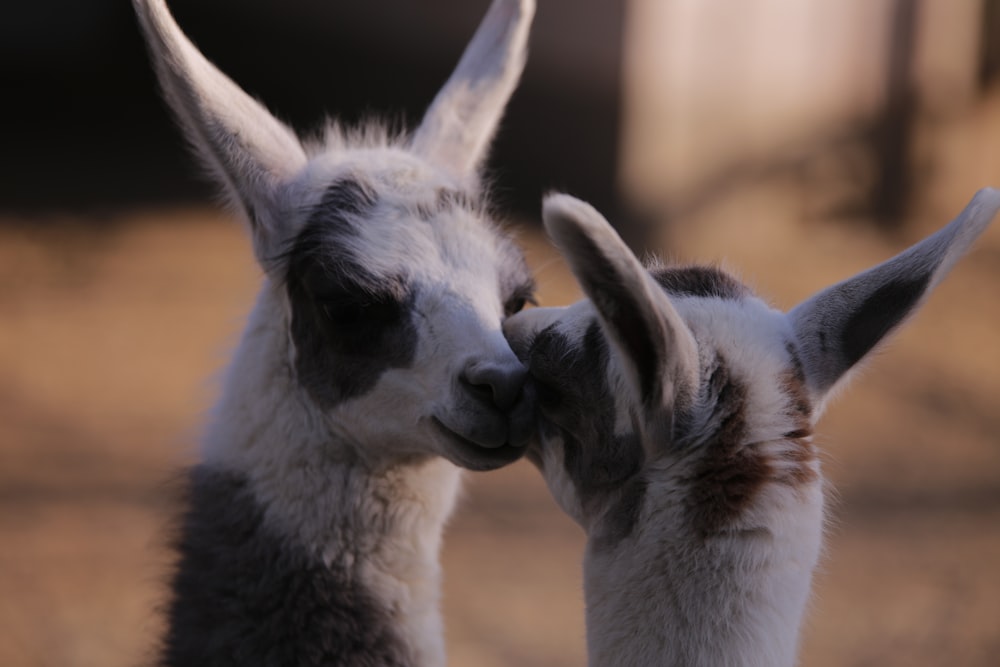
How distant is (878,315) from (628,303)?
0.53 metres

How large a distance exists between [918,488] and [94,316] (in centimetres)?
428

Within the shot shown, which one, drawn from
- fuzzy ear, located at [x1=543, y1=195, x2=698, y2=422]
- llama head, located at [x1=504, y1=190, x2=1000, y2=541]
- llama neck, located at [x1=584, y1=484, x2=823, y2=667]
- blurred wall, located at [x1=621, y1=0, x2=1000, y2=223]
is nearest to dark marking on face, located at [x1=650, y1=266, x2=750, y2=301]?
llama head, located at [x1=504, y1=190, x2=1000, y2=541]

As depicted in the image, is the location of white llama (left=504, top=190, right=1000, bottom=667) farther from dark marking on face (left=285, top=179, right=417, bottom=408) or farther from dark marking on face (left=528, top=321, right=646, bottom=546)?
dark marking on face (left=285, top=179, right=417, bottom=408)

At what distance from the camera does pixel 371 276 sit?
6.84 ft

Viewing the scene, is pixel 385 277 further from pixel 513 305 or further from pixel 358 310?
pixel 513 305

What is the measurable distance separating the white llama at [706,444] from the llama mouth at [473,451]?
7.0 inches

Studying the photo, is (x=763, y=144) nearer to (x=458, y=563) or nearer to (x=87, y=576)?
(x=458, y=563)

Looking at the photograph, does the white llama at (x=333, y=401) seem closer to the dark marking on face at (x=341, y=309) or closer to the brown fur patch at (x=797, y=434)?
the dark marking on face at (x=341, y=309)

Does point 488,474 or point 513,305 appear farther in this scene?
point 488,474

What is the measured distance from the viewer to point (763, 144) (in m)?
7.24

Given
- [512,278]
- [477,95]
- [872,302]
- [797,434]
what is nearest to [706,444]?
[797,434]

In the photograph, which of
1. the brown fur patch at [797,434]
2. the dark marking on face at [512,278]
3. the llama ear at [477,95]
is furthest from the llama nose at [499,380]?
the llama ear at [477,95]

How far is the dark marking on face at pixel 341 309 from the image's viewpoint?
208 centimetres

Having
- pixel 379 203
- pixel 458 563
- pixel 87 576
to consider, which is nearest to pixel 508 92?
pixel 379 203
